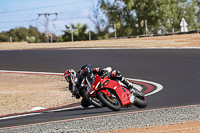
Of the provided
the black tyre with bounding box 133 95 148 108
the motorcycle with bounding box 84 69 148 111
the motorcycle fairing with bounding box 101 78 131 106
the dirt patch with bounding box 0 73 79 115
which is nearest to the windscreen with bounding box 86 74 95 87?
the motorcycle with bounding box 84 69 148 111

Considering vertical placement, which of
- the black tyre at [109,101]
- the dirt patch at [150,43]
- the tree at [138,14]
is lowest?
the black tyre at [109,101]

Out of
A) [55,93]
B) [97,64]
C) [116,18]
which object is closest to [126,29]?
[116,18]

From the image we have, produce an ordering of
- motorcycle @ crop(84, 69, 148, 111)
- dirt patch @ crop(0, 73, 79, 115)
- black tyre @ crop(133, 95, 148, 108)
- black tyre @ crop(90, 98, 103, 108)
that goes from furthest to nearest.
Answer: dirt patch @ crop(0, 73, 79, 115) → black tyre @ crop(90, 98, 103, 108) → black tyre @ crop(133, 95, 148, 108) → motorcycle @ crop(84, 69, 148, 111)

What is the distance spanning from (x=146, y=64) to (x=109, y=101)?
11857mm

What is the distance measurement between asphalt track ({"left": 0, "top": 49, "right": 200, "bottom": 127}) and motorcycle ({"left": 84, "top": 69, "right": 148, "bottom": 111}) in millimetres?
1111

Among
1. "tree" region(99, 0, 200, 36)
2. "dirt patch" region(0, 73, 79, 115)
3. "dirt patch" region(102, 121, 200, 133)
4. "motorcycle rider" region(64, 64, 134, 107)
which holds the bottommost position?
"dirt patch" region(0, 73, 79, 115)

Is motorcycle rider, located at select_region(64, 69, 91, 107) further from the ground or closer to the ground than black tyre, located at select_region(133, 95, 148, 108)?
further from the ground

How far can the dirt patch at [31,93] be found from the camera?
504 inches

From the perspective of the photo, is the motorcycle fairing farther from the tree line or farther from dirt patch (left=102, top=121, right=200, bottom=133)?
the tree line

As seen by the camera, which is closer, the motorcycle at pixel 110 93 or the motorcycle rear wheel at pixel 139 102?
the motorcycle at pixel 110 93

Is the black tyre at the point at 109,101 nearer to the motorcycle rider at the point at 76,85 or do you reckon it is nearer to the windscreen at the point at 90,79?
the windscreen at the point at 90,79

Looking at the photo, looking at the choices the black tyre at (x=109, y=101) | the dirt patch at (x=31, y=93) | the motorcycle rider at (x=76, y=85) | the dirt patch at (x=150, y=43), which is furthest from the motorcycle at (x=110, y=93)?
the dirt patch at (x=150, y=43)

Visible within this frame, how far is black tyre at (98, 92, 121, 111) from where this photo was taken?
8.77 metres

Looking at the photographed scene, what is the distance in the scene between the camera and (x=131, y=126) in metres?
7.11
